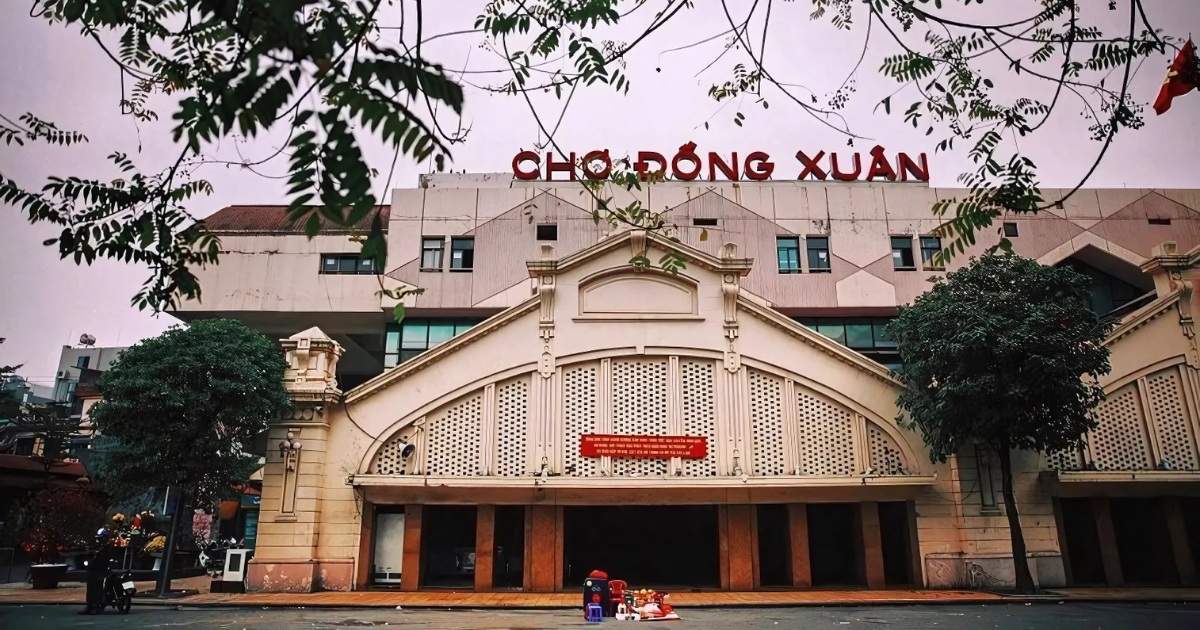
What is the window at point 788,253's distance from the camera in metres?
32.5

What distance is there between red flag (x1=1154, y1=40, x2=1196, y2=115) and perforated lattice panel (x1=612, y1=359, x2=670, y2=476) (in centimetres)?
1700

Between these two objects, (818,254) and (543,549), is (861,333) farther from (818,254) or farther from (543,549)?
(543,549)

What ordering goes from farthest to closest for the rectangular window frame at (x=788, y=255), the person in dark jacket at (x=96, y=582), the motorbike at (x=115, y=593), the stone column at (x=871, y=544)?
1. the rectangular window frame at (x=788, y=255)
2. the stone column at (x=871, y=544)
3. the motorbike at (x=115, y=593)
4. the person in dark jacket at (x=96, y=582)

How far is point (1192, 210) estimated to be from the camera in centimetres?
3400

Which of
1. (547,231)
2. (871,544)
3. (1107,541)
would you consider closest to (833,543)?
(871,544)

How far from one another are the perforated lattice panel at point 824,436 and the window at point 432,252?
1650cm

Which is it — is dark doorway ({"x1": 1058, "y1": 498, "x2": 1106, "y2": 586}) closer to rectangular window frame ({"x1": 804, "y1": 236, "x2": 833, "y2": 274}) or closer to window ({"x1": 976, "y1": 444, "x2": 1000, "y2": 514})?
window ({"x1": 976, "y1": 444, "x2": 1000, "y2": 514})

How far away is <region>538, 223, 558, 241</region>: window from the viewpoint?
107 feet

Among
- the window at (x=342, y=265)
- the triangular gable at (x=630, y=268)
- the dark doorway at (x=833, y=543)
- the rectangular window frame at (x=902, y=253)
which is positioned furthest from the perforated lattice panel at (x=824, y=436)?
the window at (x=342, y=265)

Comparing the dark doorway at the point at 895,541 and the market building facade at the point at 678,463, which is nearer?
the market building facade at the point at 678,463

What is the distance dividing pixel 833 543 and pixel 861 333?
39.7 feet

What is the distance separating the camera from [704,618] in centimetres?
1634

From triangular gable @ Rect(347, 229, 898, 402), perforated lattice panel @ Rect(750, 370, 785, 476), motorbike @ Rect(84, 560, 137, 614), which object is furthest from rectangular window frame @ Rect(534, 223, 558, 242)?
motorbike @ Rect(84, 560, 137, 614)

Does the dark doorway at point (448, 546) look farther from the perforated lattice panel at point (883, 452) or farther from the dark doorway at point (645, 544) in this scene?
the perforated lattice panel at point (883, 452)
